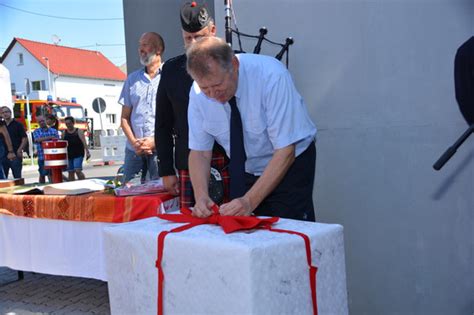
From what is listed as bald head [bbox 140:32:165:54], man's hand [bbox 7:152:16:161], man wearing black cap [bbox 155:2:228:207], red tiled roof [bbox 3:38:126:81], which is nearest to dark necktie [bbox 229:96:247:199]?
man wearing black cap [bbox 155:2:228:207]

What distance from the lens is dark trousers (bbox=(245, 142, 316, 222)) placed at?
1890 millimetres

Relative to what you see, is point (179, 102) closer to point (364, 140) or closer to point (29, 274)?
point (364, 140)

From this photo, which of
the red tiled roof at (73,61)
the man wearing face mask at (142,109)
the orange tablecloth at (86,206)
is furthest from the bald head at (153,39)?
the red tiled roof at (73,61)

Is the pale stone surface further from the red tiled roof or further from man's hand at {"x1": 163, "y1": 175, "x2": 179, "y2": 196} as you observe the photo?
the red tiled roof

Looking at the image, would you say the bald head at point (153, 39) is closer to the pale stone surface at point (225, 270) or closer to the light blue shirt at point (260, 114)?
the light blue shirt at point (260, 114)

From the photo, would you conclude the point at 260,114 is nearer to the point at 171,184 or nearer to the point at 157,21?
the point at 171,184

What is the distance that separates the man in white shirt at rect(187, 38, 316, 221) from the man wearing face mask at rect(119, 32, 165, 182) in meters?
1.44

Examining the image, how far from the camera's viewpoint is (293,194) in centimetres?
190

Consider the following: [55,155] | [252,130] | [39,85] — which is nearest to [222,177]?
[252,130]

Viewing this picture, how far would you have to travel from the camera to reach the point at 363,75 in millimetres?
2590

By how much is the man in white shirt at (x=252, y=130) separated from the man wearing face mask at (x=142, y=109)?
1441 millimetres

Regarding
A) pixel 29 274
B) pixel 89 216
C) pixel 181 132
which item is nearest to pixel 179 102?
pixel 181 132

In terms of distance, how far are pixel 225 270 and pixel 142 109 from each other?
2455 mm

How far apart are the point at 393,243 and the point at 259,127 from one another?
1257mm
